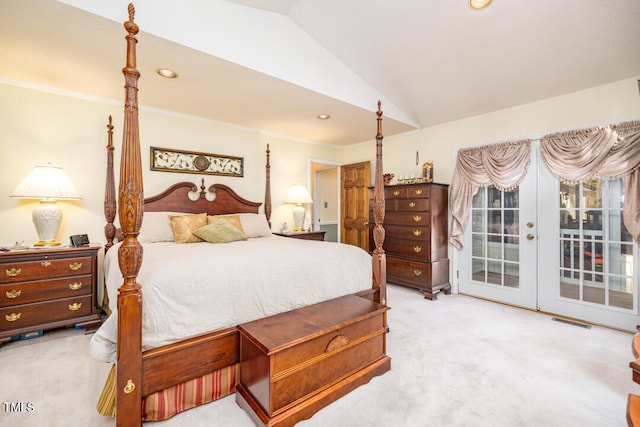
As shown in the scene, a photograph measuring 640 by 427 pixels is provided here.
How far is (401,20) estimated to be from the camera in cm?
262

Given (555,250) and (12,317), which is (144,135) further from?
(555,250)

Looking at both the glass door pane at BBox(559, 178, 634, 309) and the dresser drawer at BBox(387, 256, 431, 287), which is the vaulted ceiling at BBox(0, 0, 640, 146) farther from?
the dresser drawer at BBox(387, 256, 431, 287)

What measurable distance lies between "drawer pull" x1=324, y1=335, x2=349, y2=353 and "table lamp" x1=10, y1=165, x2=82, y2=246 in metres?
2.84

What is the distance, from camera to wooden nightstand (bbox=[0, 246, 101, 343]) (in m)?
2.43

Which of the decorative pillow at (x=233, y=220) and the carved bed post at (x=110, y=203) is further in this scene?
the decorative pillow at (x=233, y=220)

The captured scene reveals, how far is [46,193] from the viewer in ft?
8.87

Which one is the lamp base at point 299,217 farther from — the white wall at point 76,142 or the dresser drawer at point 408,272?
the dresser drawer at point 408,272

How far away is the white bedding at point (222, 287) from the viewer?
1.55 metres

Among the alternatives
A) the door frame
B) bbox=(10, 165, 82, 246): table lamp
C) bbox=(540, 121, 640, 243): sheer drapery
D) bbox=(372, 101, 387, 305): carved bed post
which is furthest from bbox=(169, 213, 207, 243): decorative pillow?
bbox=(540, 121, 640, 243): sheer drapery

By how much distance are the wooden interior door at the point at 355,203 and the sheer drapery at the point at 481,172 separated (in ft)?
4.85

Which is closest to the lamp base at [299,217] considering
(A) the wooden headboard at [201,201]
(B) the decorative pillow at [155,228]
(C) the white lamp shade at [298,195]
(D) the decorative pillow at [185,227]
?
(C) the white lamp shade at [298,195]

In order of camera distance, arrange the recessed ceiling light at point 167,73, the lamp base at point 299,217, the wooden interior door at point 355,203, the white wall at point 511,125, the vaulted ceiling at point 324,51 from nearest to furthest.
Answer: the vaulted ceiling at point 324,51
the recessed ceiling light at point 167,73
the white wall at point 511,125
the lamp base at point 299,217
the wooden interior door at point 355,203

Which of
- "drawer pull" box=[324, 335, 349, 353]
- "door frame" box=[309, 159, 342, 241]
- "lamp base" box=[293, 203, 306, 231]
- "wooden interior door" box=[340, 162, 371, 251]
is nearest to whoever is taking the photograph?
"drawer pull" box=[324, 335, 349, 353]

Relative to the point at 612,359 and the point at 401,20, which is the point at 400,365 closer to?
the point at 612,359
